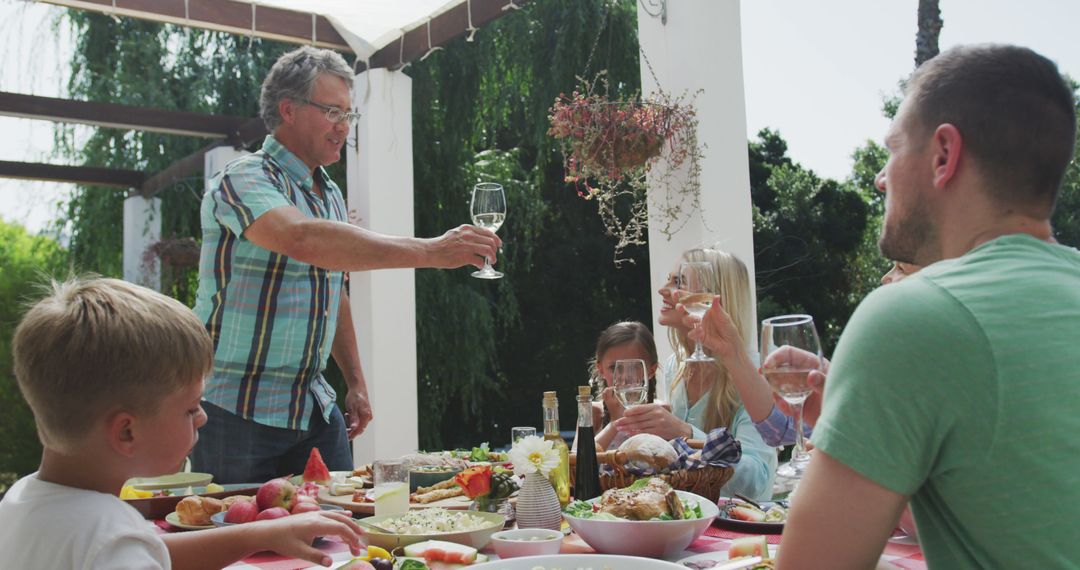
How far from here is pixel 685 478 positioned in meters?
2.02

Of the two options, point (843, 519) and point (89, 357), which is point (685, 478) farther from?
point (89, 357)

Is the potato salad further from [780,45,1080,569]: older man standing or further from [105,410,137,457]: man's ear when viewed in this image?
[780,45,1080,569]: older man standing

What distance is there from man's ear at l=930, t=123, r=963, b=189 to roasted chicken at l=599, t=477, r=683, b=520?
79 cm

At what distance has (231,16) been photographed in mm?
5020

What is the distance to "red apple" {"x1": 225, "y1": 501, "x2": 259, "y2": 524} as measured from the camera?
1877 mm

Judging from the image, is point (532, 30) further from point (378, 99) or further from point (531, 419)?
point (531, 419)

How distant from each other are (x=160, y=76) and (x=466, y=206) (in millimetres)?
2936

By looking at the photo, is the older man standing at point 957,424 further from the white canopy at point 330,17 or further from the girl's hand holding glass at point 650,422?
the white canopy at point 330,17

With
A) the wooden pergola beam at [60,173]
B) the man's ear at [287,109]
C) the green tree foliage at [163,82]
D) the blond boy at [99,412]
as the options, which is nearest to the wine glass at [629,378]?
the blond boy at [99,412]

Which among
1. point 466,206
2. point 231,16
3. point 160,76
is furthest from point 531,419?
point 231,16

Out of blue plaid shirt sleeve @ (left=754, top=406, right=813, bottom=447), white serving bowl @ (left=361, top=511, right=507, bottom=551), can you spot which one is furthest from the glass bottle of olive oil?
blue plaid shirt sleeve @ (left=754, top=406, right=813, bottom=447)

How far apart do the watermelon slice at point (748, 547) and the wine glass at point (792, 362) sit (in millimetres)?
130

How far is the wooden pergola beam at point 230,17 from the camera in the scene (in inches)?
184

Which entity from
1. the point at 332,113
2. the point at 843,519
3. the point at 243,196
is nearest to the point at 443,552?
the point at 843,519
